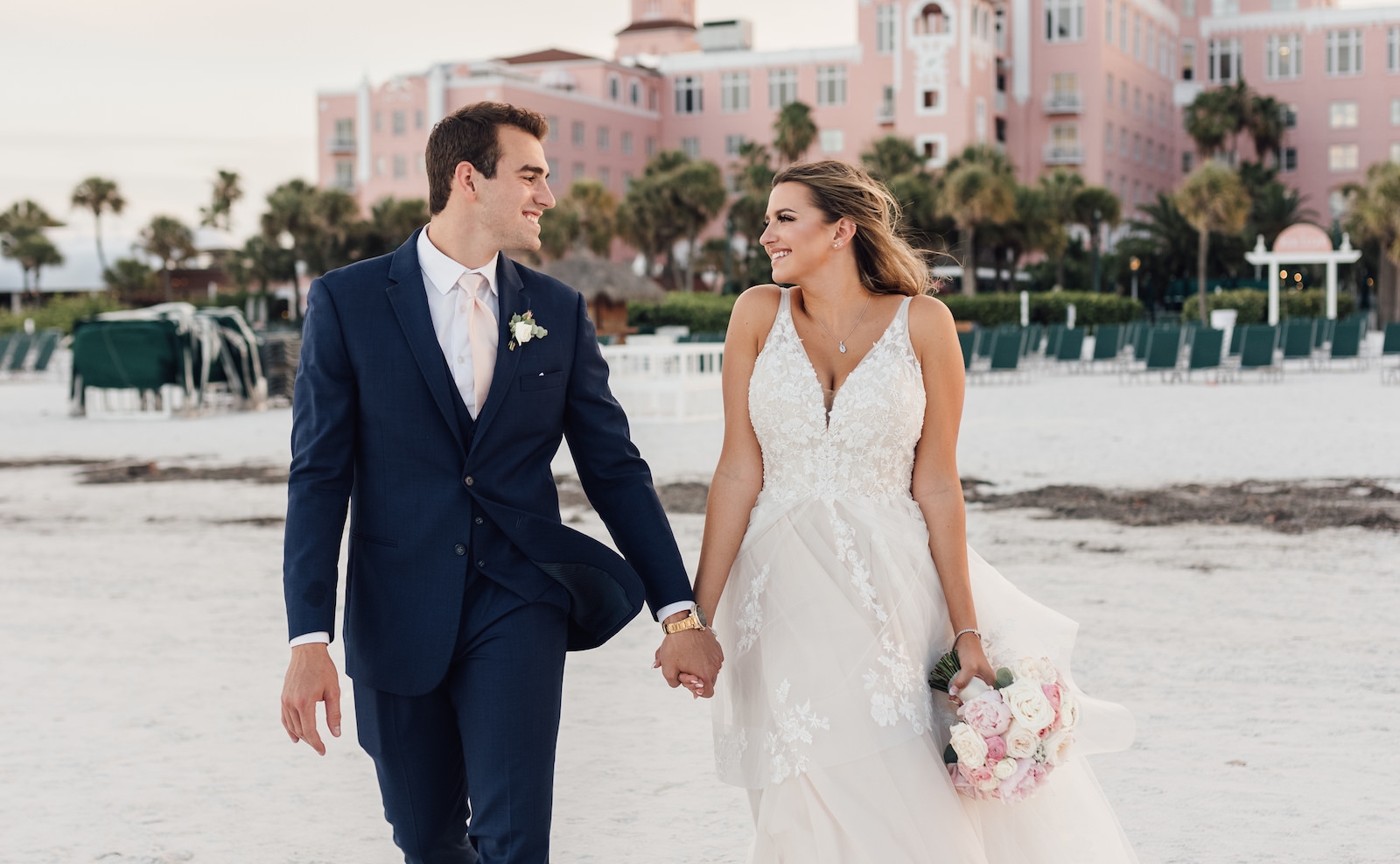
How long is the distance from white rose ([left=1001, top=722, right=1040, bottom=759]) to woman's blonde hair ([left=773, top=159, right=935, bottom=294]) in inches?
35.9

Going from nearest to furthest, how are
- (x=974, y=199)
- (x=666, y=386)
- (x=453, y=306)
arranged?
(x=453, y=306) → (x=666, y=386) → (x=974, y=199)

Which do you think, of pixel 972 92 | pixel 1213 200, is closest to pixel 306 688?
pixel 1213 200

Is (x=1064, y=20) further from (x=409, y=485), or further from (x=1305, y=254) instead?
(x=409, y=485)

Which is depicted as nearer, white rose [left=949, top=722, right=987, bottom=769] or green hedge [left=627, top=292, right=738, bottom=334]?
white rose [left=949, top=722, right=987, bottom=769]

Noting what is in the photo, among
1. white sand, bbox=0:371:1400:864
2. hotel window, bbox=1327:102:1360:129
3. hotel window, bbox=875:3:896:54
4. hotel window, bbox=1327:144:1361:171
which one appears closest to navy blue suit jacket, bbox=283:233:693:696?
white sand, bbox=0:371:1400:864

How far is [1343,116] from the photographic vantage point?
243 ft

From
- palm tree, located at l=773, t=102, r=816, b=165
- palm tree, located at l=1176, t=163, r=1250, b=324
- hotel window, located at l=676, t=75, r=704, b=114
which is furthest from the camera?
hotel window, located at l=676, t=75, r=704, b=114

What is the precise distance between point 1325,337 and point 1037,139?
144 feet

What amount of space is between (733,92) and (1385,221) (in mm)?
40246

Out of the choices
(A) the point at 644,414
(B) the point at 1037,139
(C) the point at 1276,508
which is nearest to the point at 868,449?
(C) the point at 1276,508

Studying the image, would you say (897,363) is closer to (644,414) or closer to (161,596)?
(161,596)

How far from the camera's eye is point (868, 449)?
2816mm

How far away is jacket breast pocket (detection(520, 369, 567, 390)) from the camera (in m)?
2.54

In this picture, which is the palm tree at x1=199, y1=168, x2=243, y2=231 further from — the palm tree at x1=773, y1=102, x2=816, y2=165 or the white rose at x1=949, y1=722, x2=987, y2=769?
the white rose at x1=949, y1=722, x2=987, y2=769
